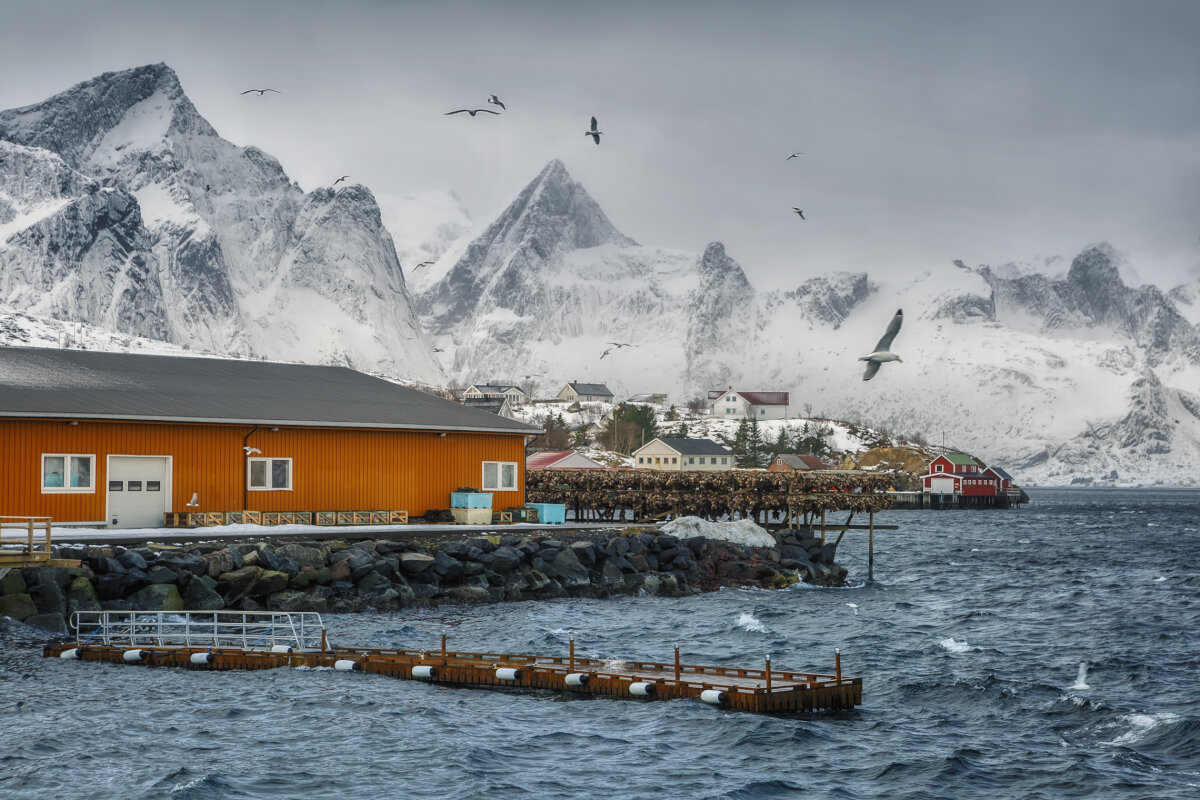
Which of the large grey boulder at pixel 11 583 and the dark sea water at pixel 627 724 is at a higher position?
the large grey boulder at pixel 11 583

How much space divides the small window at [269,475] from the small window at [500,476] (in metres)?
8.19

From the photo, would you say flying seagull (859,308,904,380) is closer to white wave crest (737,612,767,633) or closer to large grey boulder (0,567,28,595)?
white wave crest (737,612,767,633)

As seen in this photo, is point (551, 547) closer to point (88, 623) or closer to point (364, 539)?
point (364, 539)

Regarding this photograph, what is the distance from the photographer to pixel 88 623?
30.2 meters

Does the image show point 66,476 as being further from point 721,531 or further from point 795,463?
point 795,463

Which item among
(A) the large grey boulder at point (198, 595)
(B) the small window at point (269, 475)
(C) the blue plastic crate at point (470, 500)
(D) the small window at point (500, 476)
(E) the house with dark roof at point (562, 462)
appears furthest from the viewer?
(E) the house with dark roof at point (562, 462)

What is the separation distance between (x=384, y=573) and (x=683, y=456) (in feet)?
354

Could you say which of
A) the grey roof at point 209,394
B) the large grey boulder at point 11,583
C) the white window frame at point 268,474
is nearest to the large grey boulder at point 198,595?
the large grey boulder at point 11,583

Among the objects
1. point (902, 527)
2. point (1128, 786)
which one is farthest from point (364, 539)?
point (902, 527)

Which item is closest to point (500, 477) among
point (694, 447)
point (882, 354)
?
point (882, 354)

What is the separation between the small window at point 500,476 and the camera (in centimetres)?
4878

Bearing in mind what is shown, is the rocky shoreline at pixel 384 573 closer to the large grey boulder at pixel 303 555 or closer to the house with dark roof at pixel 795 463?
the large grey boulder at pixel 303 555

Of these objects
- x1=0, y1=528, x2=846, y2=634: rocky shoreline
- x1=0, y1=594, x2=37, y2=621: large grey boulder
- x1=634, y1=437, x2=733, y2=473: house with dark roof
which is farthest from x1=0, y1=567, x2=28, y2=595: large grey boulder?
x1=634, y1=437, x2=733, y2=473: house with dark roof

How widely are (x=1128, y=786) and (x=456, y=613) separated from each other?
20.6m
